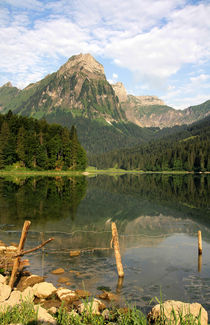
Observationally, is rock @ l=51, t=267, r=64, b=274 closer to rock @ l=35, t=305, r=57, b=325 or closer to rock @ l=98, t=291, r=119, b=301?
rock @ l=98, t=291, r=119, b=301

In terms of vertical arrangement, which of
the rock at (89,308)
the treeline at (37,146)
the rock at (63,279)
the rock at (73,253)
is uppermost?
the treeline at (37,146)

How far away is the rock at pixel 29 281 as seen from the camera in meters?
15.9

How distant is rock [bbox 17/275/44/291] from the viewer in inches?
626

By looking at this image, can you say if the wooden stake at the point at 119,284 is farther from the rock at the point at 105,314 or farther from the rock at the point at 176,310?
the rock at the point at 176,310

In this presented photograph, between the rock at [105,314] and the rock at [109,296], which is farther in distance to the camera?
the rock at [109,296]

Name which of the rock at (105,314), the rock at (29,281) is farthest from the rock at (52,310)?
the rock at (29,281)

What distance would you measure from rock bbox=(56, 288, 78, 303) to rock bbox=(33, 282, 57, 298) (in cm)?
52

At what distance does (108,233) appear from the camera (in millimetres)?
28875

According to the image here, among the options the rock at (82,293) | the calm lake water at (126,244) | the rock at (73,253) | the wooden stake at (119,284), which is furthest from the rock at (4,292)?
the rock at (73,253)

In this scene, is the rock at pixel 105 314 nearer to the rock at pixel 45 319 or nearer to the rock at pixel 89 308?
the rock at pixel 89 308

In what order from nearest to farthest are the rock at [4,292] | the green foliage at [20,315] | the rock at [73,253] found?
the green foliage at [20,315]
the rock at [4,292]
the rock at [73,253]

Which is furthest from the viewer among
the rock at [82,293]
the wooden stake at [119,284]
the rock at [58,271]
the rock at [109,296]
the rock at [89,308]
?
the rock at [58,271]

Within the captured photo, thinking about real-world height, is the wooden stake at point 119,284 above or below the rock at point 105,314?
below

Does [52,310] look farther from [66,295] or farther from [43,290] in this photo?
[43,290]
